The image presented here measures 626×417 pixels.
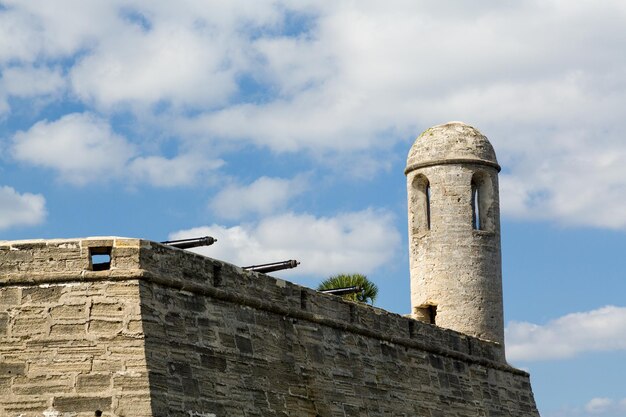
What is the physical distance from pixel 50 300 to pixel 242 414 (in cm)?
212

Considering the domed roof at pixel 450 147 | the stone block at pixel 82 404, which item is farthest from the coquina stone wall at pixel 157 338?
the domed roof at pixel 450 147

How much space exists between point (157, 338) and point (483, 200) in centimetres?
871

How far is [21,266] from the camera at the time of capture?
444 inches

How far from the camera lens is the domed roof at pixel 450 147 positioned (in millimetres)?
18438

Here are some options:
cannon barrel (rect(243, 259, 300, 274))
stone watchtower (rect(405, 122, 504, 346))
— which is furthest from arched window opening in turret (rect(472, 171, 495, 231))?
cannon barrel (rect(243, 259, 300, 274))

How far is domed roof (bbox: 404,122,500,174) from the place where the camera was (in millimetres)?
18438

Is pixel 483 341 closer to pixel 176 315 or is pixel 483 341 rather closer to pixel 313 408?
pixel 313 408

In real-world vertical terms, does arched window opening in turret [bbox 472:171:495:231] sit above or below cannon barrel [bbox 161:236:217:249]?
above

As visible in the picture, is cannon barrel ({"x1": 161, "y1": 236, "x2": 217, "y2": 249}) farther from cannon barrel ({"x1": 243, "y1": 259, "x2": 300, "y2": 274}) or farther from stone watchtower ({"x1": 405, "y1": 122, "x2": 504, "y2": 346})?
stone watchtower ({"x1": 405, "y1": 122, "x2": 504, "y2": 346})

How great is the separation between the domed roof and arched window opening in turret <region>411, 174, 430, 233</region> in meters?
0.24

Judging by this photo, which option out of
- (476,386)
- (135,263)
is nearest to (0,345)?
(135,263)

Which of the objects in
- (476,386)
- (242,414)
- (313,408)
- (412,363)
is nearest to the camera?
(242,414)

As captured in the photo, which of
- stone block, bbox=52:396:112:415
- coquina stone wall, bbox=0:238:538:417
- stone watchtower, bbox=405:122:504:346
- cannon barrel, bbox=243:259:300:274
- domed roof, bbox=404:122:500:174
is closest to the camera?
stone block, bbox=52:396:112:415

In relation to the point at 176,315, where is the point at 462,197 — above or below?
above
